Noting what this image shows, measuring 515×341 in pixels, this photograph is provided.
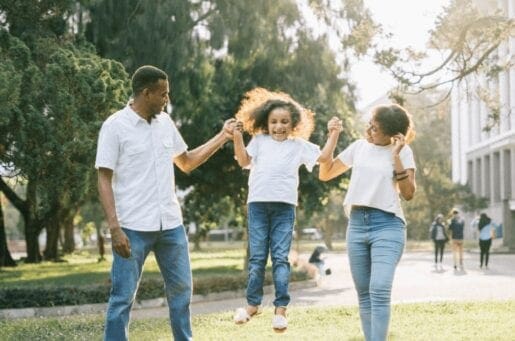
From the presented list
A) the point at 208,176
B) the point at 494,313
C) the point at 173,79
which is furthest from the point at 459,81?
the point at 208,176

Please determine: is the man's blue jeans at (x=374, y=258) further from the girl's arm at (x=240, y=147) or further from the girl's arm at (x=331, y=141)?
the girl's arm at (x=240, y=147)

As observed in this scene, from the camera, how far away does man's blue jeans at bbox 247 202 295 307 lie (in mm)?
6676

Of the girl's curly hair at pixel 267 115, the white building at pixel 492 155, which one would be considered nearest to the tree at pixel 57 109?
the girl's curly hair at pixel 267 115

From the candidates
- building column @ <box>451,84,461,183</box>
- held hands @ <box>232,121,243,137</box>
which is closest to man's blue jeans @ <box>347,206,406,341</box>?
→ held hands @ <box>232,121,243,137</box>

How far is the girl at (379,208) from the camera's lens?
623 cm

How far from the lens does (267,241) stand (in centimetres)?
676

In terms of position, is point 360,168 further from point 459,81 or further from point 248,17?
point 248,17

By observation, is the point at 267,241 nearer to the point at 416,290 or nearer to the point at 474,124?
the point at 416,290

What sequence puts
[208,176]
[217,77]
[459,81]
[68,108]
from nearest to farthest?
1. [459,81]
2. [68,108]
3. [217,77]
4. [208,176]

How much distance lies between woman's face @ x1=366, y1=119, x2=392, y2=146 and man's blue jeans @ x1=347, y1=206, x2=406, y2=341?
1.75 ft

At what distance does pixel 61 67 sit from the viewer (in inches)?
642

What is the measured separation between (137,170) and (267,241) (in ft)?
4.64

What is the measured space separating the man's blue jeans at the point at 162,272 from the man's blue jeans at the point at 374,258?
4.41 feet

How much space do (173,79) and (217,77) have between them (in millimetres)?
2121
